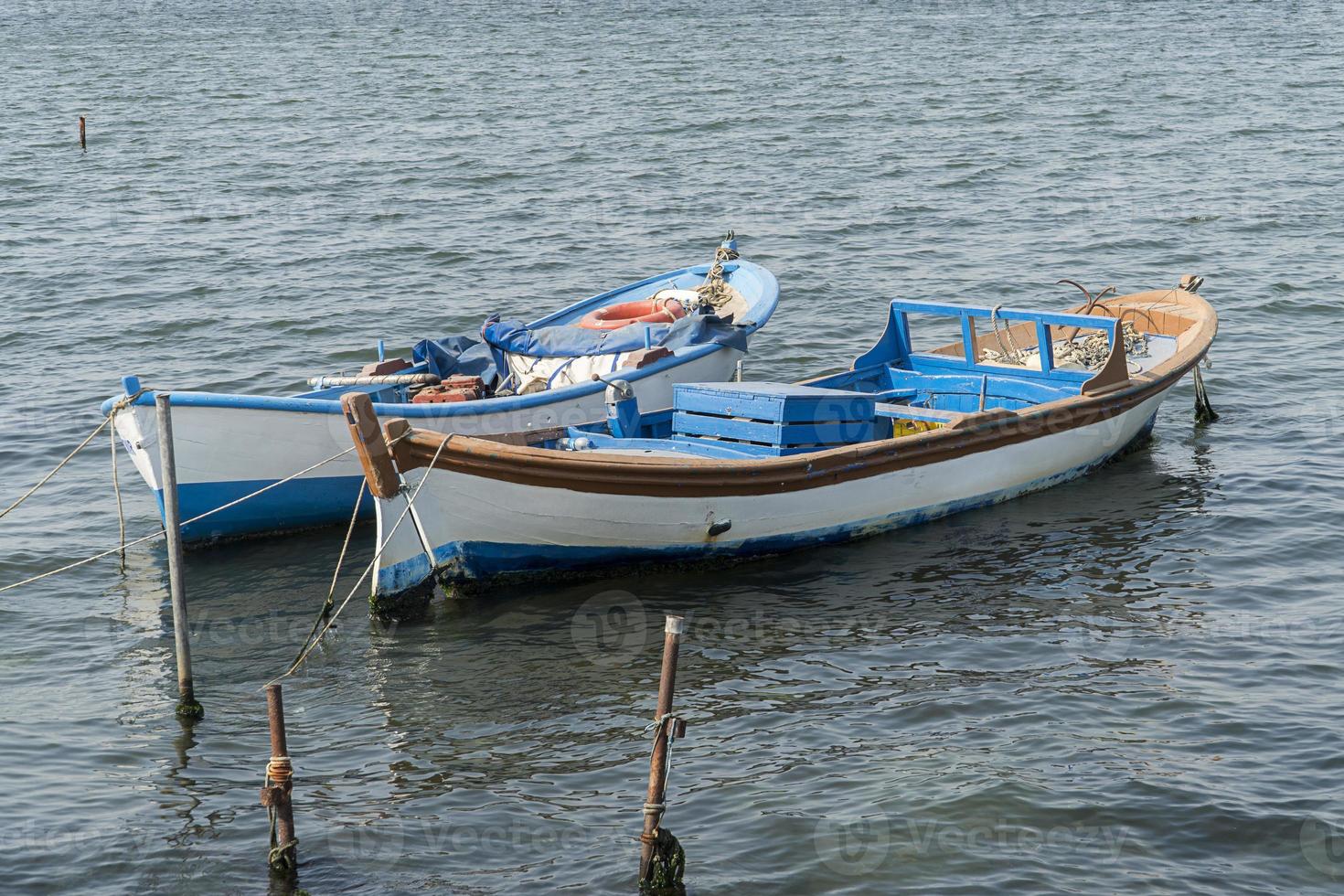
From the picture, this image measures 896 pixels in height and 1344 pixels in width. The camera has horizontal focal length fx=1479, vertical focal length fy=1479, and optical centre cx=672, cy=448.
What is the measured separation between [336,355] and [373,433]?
9.31 meters

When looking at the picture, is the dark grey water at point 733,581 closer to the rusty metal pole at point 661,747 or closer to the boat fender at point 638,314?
the rusty metal pole at point 661,747

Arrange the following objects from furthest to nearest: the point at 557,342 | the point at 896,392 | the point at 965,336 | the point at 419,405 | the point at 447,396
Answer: the point at 557,342
the point at 965,336
the point at 896,392
the point at 447,396
the point at 419,405

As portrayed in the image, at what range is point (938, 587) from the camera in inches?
511

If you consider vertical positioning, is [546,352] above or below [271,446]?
above

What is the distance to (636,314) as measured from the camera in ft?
57.8

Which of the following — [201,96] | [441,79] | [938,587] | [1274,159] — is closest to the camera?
[938,587]

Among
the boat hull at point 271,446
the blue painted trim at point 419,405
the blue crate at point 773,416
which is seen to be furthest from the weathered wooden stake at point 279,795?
the blue crate at point 773,416

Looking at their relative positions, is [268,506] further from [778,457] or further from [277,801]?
[277,801]

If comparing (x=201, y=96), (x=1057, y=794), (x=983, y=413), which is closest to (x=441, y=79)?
(x=201, y=96)

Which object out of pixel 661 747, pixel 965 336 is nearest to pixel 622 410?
pixel 965 336

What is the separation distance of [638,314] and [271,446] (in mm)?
5452

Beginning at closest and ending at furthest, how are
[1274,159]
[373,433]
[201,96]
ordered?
[373,433] → [1274,159] → [201,96]

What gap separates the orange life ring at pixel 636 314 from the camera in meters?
17.1

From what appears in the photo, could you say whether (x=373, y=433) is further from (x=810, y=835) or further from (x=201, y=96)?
(x=201, y=96)
